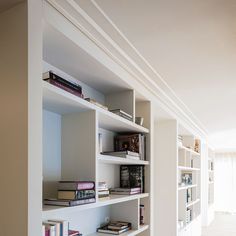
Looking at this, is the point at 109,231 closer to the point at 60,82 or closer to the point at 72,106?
the point at 72,106

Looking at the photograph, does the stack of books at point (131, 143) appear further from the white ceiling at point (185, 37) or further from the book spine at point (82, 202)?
the book spine at point (82, 202)

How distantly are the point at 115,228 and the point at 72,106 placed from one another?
1366 mm

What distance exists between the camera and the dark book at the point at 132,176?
3.26 metres

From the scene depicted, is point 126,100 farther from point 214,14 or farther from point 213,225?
point 213,225

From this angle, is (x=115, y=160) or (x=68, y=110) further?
(x=115, y=160)

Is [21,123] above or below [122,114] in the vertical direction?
below

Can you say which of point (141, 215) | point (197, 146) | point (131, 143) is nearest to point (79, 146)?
point (131, 143)

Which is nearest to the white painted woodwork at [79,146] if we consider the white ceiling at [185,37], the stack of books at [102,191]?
the stack of books at [102,191]

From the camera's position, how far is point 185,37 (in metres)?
2.26

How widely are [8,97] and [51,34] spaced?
1.78 ft

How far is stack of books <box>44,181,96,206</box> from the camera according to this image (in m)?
1.99

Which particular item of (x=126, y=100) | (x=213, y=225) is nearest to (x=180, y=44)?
(x=126, y=100)

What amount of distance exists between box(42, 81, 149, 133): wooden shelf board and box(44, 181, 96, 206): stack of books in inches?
21.0

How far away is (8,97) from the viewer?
1.52 meters
